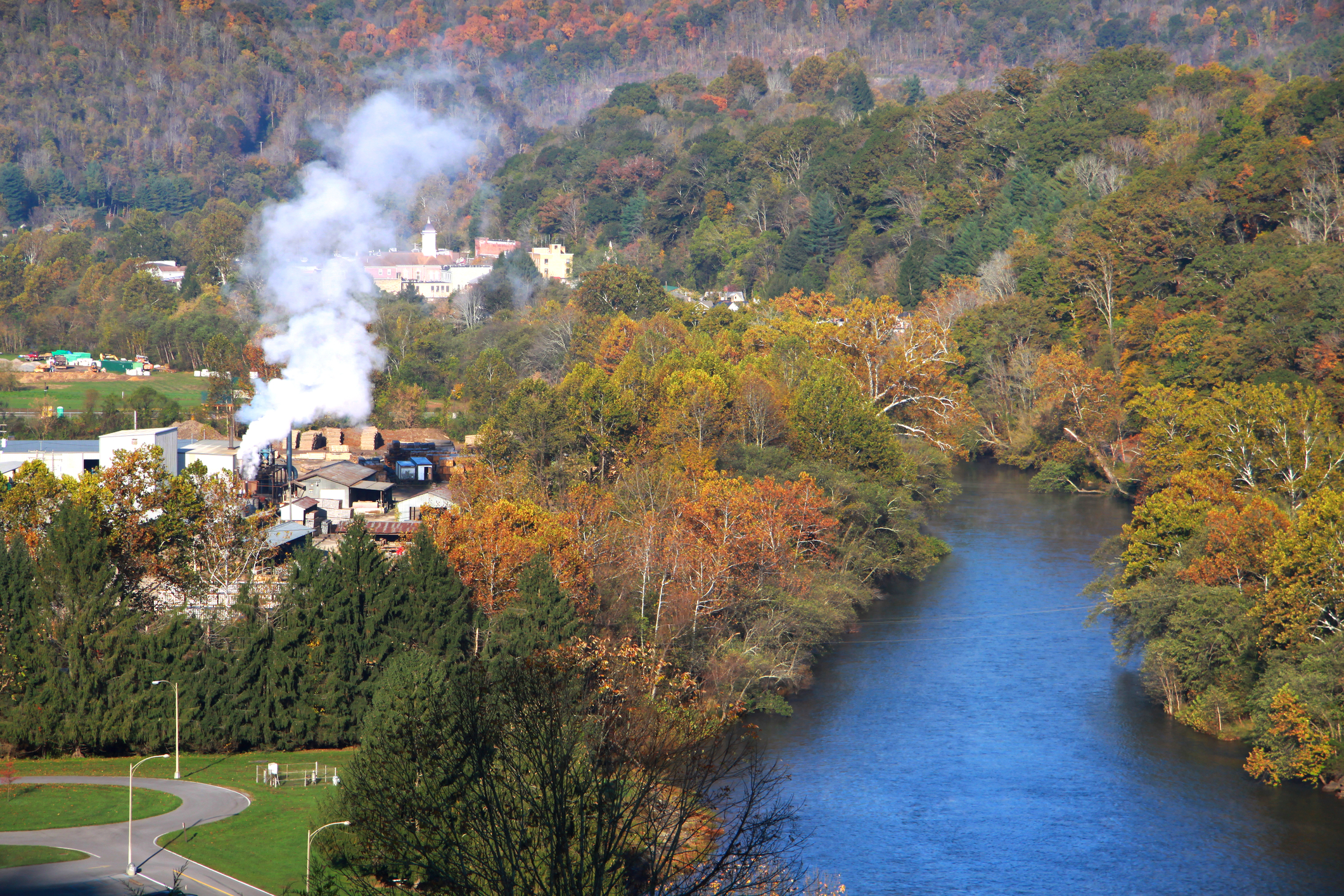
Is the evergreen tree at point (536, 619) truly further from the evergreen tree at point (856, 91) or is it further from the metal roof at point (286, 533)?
the evergreen tree at point (856, 91)

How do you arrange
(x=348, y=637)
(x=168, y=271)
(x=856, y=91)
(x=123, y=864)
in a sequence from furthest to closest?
(x=856, y=91)
(x=168, y=271)
(x=348, y=637)
(x=123, y=864)

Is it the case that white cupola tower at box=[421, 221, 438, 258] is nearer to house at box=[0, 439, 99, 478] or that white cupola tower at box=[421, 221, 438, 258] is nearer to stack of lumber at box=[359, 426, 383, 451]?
stack of lumber at box=[359, 426, 383, 451]

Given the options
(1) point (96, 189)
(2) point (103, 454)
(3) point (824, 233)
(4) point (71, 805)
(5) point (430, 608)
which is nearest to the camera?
(4) point (71, 805)

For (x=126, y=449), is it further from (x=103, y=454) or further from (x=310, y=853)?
(x=310, y=853)

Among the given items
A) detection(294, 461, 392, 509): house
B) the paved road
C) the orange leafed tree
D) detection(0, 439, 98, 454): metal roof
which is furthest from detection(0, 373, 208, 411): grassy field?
the paved road

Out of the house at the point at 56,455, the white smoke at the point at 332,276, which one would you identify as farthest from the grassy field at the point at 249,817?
the house at the point at 56,455

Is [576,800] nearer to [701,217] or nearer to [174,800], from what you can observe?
[174,800]

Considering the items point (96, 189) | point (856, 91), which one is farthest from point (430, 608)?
point (96, 189)
